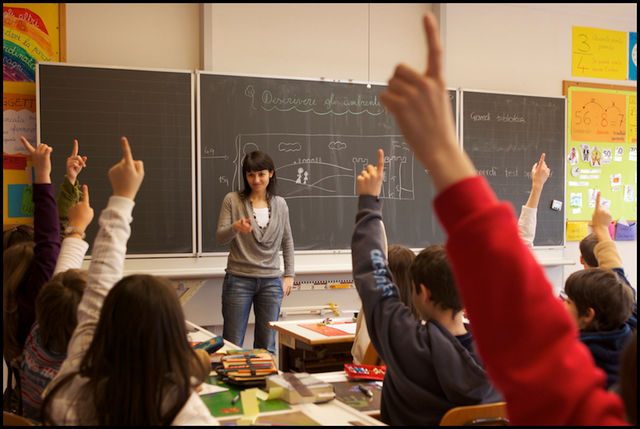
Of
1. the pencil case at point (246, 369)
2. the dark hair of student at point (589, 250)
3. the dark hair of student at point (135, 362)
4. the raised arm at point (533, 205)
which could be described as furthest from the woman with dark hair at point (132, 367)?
the dark hair of student at point (589, 250)

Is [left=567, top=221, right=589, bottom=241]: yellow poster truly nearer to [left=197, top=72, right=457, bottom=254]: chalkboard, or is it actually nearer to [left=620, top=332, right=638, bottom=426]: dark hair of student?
[left=197, top=72, right=457, bottom=254]: chalkboard

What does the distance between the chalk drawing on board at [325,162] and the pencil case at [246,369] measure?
8.22ft

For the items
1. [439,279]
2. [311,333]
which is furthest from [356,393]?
[311,333]

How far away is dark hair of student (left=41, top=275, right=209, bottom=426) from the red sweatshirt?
96 centimetres

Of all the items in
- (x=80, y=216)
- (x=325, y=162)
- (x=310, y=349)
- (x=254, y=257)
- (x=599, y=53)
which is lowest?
(x=310, y=349)

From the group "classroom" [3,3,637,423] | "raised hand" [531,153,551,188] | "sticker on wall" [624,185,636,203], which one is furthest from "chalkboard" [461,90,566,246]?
"raised hand" [531,153,551,188]

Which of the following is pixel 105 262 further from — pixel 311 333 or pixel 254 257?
pixel 254 257

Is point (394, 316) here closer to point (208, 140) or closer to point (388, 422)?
point (388, 422)

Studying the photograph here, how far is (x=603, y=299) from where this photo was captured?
196 centimetres

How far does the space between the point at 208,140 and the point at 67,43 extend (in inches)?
48.0

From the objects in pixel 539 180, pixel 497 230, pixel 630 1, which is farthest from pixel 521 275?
pixel 630 1

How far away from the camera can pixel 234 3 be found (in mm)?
4680

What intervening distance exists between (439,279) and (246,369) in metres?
0.77

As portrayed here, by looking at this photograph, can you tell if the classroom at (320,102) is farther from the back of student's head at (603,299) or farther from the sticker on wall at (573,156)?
the back of student's head at (603,299)
